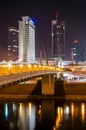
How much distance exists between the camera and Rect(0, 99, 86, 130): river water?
5631 cm

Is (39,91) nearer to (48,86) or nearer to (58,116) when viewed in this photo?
(48,86)

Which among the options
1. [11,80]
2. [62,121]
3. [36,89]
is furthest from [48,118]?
[36,89]

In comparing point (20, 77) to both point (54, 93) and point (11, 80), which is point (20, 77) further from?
point (54, 93)

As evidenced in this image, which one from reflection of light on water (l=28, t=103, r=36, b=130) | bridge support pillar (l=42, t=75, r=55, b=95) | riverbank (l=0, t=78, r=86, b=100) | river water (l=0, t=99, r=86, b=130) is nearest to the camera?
river water (l=0, t=99, r=86, b=130)

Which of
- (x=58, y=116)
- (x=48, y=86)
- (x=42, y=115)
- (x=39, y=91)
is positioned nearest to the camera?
(x=58, y=116)

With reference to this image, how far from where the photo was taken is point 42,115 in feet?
220

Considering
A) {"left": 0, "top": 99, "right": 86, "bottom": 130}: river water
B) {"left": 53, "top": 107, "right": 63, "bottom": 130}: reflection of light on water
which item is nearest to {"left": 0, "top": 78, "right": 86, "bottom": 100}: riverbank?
{"left": 0, "top": 99, "right": 86, "bottom": 130}: river water

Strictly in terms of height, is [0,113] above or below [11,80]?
below

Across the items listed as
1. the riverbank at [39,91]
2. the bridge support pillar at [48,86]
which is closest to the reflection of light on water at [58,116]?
the riverbank at [39,91]

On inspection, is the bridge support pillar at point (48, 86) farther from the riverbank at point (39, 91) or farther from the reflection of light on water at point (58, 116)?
A: the reflection of light on water at point (58, 116)

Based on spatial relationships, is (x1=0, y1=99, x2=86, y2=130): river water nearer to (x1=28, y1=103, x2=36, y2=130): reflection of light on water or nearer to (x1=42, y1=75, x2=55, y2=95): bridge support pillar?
(x1=28, y1=103, x2=36, y2=130): reflection of light on water

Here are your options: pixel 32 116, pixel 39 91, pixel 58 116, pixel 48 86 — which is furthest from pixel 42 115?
pixel 39 91

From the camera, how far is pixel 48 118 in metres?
64.2

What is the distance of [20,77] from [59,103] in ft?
135
